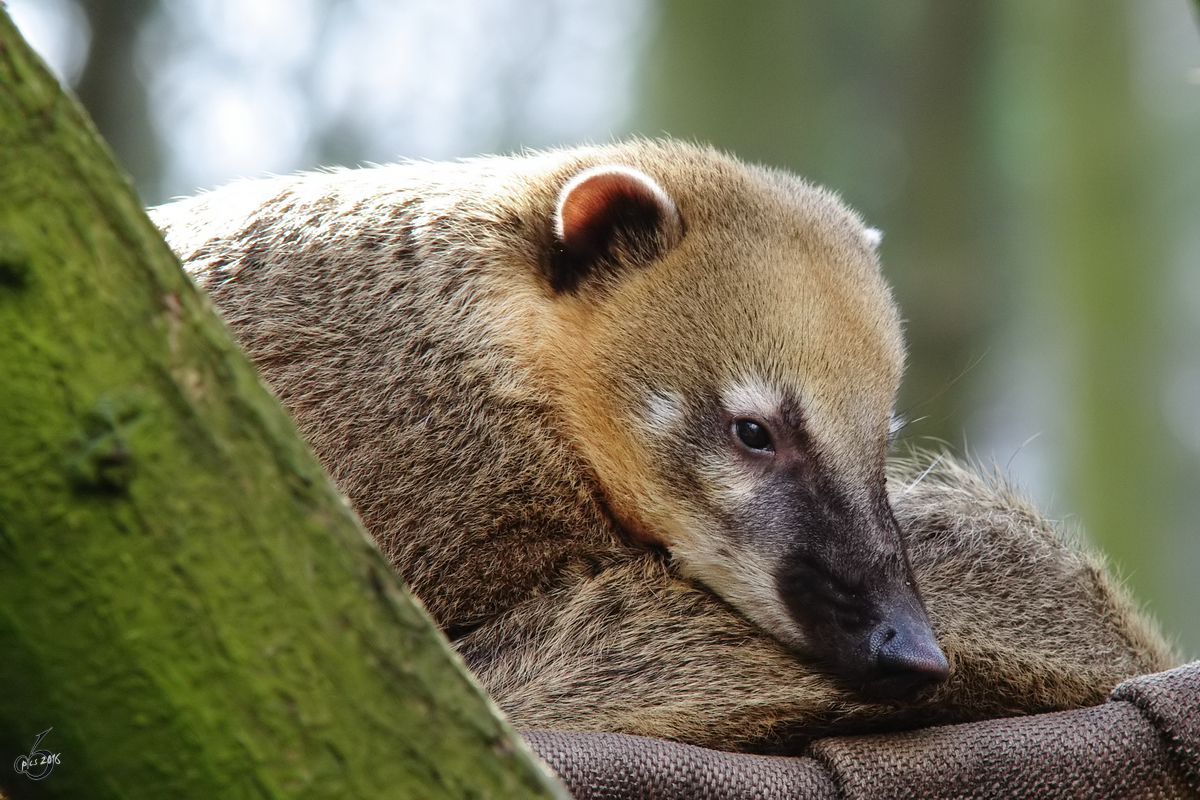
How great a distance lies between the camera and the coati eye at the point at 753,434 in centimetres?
257

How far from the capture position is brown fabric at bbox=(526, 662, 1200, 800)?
179cm

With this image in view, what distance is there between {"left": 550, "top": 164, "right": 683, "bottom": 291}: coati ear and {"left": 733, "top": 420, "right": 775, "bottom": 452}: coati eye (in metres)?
0.52

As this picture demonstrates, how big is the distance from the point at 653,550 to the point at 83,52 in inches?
204

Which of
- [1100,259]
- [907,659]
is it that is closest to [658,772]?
[907,659]

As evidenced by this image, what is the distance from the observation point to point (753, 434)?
2.58 meters

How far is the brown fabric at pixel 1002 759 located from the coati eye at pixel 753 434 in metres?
0.79

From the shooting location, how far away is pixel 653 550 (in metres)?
2.54

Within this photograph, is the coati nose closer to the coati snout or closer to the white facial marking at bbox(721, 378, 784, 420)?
the coati snout

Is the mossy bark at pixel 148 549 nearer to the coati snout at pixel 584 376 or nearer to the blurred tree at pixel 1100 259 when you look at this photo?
the coati snout at pixel 584 376

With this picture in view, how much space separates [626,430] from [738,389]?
10.9 inches
